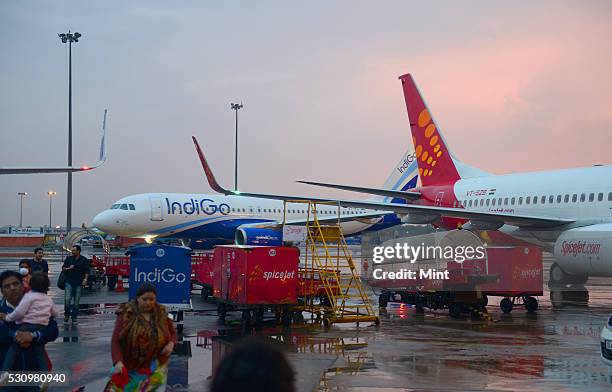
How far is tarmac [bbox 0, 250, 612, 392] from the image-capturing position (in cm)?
959

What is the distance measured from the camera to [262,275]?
15.4 m

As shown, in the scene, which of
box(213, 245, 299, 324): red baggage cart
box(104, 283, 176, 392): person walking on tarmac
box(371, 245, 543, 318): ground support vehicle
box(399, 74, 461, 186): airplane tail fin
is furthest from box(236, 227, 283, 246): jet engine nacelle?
box(104, 283, 176, 392): person walking on tarmac

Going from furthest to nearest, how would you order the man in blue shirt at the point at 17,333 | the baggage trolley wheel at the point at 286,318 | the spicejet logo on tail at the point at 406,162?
the spicejet logo on tail at the point at 406,162
the baggage trolley wheel at the point at 286,318
the man in blue shirt at the point at 17,333

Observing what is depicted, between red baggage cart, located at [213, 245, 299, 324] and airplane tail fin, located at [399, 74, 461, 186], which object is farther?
airplane tail fin, located at [399, 74, 461, 186]

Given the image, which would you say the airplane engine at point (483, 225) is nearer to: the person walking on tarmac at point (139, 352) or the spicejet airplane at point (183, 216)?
the spicejet airplane at point (183, 216)

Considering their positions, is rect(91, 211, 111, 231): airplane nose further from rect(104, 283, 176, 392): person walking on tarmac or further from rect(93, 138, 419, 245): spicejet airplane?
rect(104, 283, 176, 392): person walking on tarmac

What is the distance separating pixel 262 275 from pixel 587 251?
9073 mm

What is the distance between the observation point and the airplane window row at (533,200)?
901 inches

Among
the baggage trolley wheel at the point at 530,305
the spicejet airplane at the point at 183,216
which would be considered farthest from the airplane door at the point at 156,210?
the baggage trolley wheel at the point at 530,305

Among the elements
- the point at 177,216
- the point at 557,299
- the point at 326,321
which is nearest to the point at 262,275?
the point at 326,321

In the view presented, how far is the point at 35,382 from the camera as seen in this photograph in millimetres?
7547

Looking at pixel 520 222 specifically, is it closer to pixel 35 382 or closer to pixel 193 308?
pixel 193 308

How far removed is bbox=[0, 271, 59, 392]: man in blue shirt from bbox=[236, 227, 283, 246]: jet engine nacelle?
17.9 m

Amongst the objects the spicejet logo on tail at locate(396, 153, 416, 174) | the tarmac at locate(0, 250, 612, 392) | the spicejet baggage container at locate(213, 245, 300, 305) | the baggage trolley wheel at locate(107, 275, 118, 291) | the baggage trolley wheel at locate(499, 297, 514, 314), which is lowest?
the tarmac at locate(0, 250, 612, 392)
